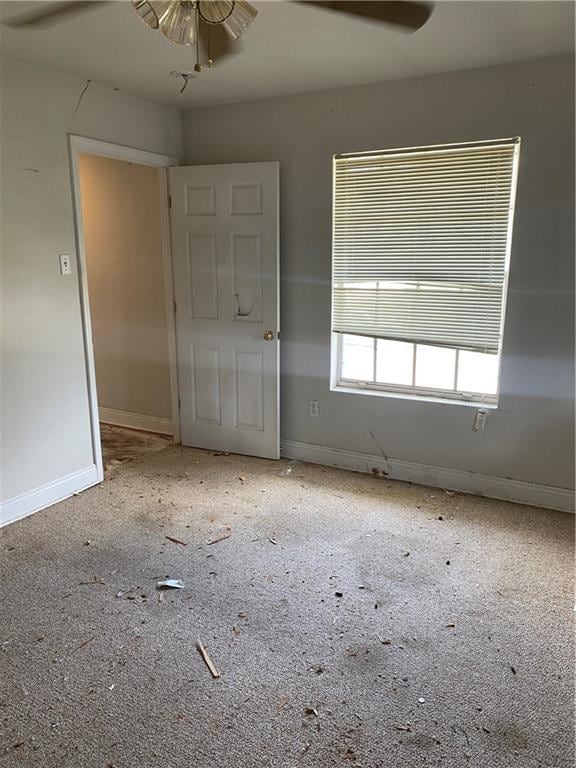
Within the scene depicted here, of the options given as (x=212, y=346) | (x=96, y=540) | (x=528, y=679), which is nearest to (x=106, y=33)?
(x=212, y=346)

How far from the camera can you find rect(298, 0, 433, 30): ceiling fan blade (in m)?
2.08

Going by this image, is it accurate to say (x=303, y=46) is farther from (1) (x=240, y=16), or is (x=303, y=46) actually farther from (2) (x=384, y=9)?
(1) (x=240, y=16)

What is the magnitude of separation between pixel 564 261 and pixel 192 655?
106 inches

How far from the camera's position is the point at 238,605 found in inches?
91.4

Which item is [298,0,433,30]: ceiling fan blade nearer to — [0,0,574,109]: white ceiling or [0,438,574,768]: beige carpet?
[0,0,574,109]: white ceiling

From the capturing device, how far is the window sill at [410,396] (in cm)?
332

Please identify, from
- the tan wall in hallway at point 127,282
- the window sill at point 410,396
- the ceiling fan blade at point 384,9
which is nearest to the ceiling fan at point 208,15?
the ceiling fan blade at point 384,9

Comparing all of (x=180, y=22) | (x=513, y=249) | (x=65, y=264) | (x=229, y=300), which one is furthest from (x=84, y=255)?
(x=513, y=249)

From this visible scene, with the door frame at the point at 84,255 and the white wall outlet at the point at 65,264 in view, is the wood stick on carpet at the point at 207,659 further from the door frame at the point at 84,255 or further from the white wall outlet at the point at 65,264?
the white wall outlet at the point at 65,264

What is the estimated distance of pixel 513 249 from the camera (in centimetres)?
303

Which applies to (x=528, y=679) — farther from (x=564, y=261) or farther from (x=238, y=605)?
(x=564, y=261)

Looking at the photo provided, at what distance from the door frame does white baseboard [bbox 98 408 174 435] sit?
16 cm

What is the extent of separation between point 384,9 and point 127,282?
298 cm

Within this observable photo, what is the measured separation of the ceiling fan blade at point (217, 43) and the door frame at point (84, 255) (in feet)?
3.29
